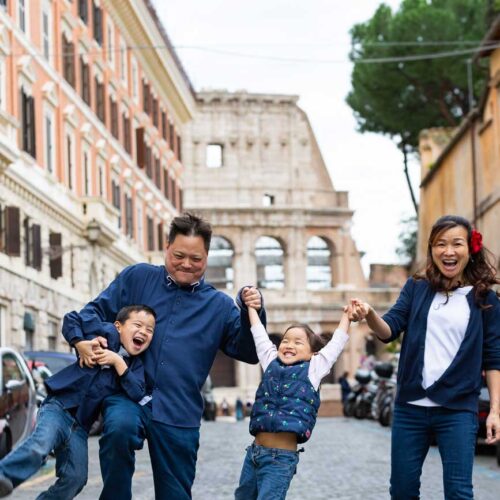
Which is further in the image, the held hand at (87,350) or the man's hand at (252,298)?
the man's hand at (252,298)

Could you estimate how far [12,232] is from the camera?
28.8m

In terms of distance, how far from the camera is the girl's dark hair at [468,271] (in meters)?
6.50

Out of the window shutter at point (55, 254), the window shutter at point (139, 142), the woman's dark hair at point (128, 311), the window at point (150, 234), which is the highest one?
the window shutter at point (139, 142)

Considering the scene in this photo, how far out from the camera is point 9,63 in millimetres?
29953

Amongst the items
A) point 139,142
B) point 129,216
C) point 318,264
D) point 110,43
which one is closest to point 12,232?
point 110,43

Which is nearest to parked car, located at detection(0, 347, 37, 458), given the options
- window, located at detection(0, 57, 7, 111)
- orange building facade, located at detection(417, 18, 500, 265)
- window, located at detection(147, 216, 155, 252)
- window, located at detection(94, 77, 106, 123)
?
window, located at detection(0, 57, 7, 111)

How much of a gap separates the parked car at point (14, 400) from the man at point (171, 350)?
7877 mm

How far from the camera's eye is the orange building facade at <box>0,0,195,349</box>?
2991cm

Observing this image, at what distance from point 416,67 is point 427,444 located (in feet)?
143

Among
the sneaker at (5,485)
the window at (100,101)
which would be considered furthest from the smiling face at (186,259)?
the window at (100,101)

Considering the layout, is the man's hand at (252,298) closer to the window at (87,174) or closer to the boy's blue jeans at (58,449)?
the boy's blue jeans at (58,449)

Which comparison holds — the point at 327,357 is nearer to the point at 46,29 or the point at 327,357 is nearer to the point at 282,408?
the point at 282,408

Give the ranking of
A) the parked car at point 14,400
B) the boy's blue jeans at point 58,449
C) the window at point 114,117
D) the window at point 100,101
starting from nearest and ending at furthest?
the boy's blue jeans at point 58,449 < the parked car at point 14,400 < the window at point 100,101 < the window at point 114,117

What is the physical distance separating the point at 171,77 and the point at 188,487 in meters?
46.9
